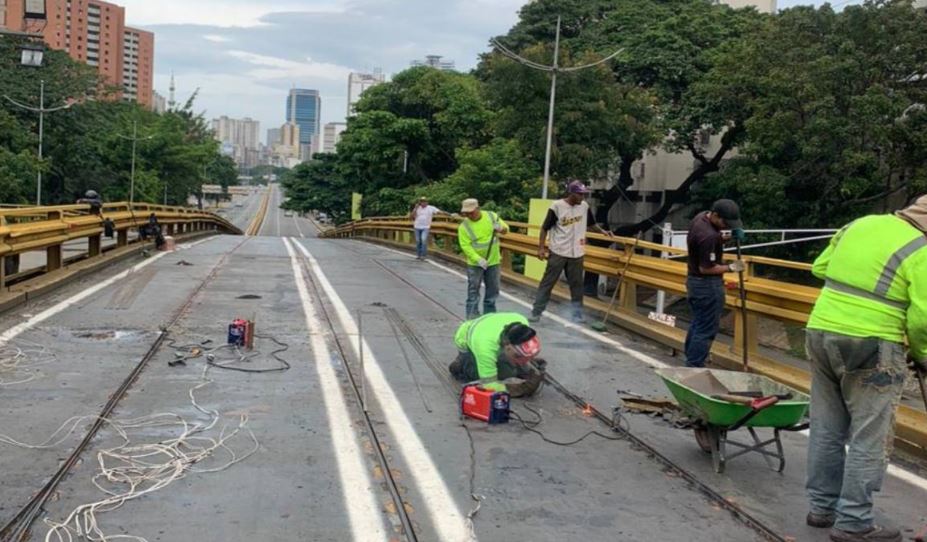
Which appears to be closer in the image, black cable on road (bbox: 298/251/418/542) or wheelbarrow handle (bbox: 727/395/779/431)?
black cable on road (bbox: 298/251/418/542)

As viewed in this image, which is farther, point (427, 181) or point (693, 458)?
point (427, 181)

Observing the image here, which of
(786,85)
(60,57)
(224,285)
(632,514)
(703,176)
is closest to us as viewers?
(632,514)

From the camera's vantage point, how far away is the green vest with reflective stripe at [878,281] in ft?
14.2

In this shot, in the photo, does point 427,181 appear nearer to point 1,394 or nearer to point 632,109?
point 632,109

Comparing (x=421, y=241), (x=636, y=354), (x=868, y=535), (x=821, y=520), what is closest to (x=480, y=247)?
(x=636, y=354)

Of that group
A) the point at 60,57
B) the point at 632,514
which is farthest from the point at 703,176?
the point at 60,57

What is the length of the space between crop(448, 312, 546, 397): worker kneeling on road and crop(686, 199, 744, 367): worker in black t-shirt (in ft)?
6.01

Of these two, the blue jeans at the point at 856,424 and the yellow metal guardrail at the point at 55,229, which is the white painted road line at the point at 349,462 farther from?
the yellow metal guardrail at the point at 55,229

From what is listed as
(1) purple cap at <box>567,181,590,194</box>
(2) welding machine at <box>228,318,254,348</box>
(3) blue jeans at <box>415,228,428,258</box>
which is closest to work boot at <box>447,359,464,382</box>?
(2) welding machine at <box>228,318,254,348</box>

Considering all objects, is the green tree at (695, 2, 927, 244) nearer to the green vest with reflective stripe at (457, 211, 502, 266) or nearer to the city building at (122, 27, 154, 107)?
the green vest with reflective stripe at (457, 211, 502, 266)

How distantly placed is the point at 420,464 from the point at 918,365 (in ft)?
9.52

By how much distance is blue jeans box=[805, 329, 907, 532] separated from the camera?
444cm

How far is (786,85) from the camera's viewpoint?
2780cm

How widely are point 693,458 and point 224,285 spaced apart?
9.74 m
